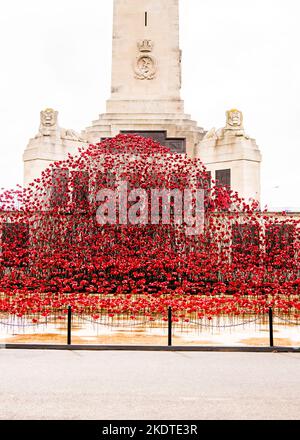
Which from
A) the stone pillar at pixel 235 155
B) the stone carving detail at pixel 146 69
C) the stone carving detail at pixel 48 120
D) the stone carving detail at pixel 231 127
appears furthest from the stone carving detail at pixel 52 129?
the stone carving detail at pixel 231 127

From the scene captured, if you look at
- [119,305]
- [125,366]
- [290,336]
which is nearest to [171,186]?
[119,305]

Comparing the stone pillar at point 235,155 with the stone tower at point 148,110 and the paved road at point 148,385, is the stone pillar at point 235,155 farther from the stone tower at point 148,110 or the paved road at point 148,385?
the paved road at point 148,385

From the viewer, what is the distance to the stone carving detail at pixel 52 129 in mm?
32562

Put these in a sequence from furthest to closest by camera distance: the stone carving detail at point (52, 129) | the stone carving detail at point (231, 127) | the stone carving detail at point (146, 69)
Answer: the stone carving detail at point (146, 69) → the stone carving detail at point (52, 129) → the stone carving detail at point (231, 127)

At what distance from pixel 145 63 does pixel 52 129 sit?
690 cm

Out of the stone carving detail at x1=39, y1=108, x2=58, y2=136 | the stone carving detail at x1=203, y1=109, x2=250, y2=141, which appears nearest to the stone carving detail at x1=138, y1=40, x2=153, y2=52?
the stone carving detail at x1=203, y1=109, x2=250, y2=141

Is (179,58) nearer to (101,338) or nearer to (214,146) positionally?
(214,146)

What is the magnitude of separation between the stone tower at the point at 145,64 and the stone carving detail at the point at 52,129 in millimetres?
956

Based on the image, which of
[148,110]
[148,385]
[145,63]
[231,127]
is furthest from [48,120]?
[148,385]

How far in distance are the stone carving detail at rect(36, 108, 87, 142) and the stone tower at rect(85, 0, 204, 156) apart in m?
0.96

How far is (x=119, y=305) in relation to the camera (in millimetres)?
18938

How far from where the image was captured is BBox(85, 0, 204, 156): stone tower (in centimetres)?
3325

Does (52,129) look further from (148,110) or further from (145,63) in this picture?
(145,63)

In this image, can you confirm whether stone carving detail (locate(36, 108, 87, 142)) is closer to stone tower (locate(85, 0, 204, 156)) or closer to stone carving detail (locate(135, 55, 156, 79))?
stone tower (locate(85, 0, 204, 156))
